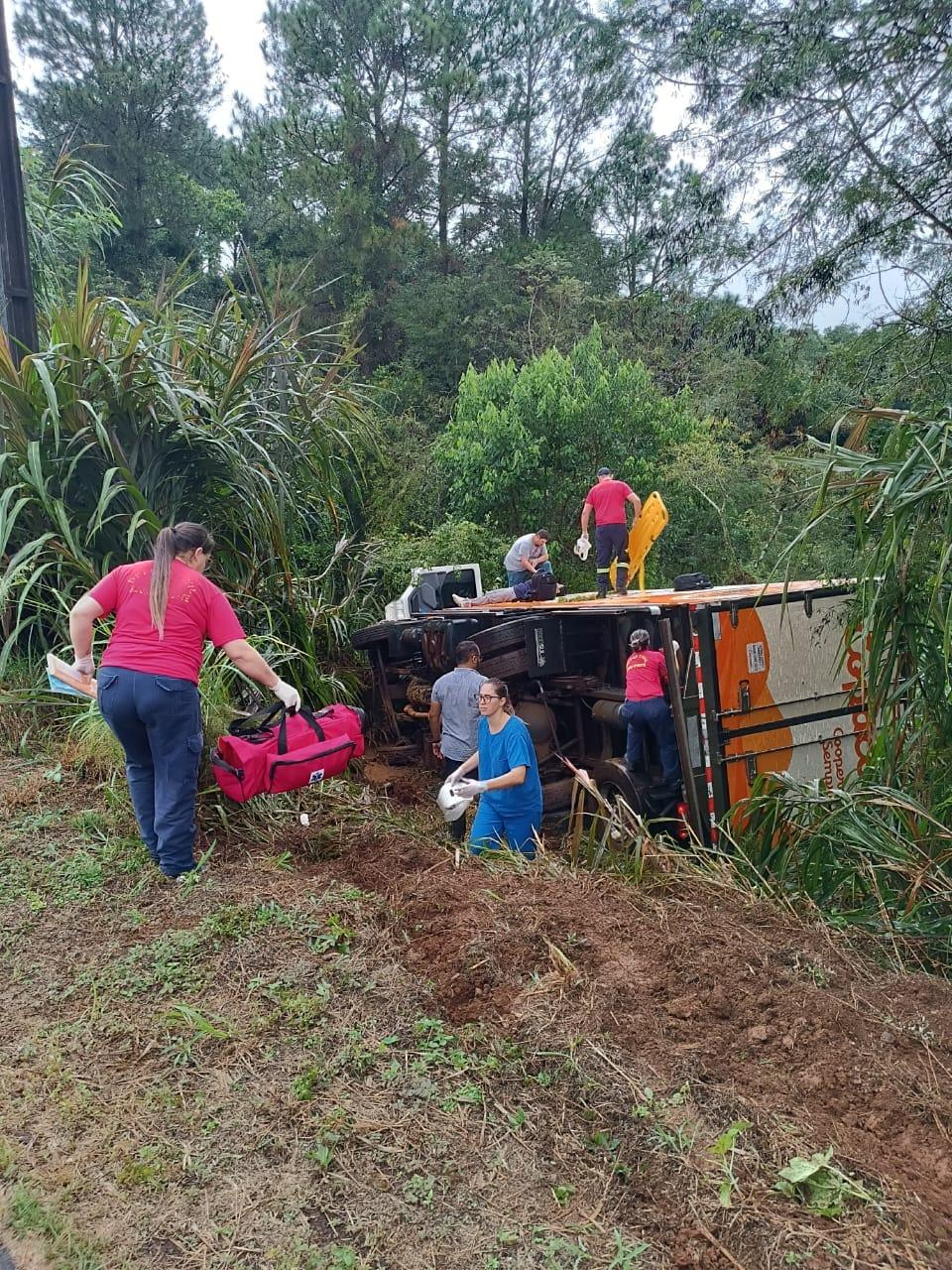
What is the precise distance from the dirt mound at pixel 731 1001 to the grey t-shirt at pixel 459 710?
2.50 metres

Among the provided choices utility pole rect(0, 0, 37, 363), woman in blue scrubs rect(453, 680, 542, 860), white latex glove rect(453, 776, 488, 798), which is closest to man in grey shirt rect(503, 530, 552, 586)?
utility pole rect(0, 0, 37, 363)

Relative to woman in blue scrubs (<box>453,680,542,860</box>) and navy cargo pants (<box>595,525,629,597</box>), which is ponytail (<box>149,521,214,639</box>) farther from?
navy cargo pants (<box>595,525,629,597</box>)

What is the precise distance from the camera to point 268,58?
2731 centimetres

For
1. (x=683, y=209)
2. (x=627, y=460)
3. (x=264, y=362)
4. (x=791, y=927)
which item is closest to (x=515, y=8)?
(x=627, y=460)

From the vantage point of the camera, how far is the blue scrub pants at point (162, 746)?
4.41 m

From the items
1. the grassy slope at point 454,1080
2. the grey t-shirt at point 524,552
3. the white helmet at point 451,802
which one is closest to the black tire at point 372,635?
the grey t-shirt at point 524,552

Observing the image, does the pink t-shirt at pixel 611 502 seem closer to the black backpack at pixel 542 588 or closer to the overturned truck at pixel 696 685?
the black backpack at pixel 542 588

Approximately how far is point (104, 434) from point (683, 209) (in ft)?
19.1

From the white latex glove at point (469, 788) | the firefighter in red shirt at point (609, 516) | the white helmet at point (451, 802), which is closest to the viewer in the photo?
the white latex glove at point (469, 788)

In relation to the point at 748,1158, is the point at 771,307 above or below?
above

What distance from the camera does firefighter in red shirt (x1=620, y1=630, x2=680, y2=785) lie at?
6719mm

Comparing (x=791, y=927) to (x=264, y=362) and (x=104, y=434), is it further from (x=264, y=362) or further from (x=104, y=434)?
(x=264, y=362)

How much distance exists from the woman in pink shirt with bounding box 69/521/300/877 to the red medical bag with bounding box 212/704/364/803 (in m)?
0.24

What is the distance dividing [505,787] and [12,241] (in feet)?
18.8
